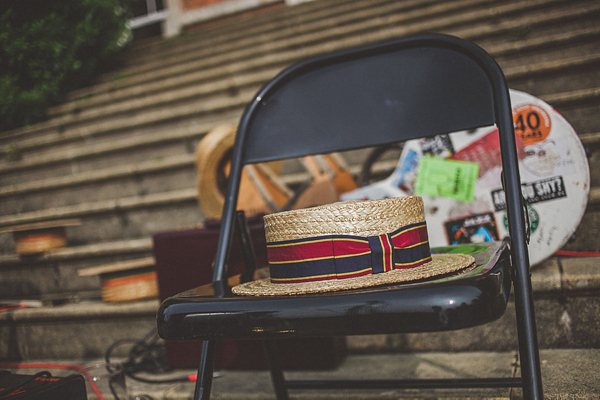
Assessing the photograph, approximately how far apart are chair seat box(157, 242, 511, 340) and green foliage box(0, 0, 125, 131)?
298cm

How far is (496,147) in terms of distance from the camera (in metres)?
1.40

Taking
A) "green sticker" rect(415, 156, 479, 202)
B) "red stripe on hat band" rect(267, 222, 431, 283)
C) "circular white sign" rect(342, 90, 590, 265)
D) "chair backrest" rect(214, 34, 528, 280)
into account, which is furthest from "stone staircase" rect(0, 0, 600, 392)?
"red stripe on hat band" rect(267, 222, 431, 283)

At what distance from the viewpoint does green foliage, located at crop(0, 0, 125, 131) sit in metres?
3.20

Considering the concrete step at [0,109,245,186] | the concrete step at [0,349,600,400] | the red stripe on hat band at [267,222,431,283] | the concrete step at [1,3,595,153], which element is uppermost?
the concrete step at [1,3,595,153]

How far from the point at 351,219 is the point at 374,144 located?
317 millimetres

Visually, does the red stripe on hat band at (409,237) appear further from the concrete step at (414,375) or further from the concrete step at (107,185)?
the concrete step at (107,185)

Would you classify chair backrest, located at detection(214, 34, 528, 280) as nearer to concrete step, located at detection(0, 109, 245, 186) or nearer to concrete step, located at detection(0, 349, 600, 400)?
concrete step, located at detection(0, 349, 600, 400)

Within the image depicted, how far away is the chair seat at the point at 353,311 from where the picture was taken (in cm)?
51

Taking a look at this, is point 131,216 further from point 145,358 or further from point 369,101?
point 369,101

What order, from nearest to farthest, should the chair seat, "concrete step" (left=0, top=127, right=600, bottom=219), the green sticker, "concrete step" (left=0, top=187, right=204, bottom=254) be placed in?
the chair seat
the green sticker
"concrete step" (left=0, top=187, right=204, bottom=254)
"concrete step" (left=0, top=127, right=600, bottom=219)

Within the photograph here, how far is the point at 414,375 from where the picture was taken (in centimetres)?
122

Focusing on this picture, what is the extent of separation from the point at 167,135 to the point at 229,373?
156 cm

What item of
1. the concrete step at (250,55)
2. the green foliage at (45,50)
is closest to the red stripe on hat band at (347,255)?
the concrete step at (250,55)

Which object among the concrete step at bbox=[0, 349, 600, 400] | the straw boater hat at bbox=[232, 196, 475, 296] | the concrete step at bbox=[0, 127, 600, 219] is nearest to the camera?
the straw boater hat at bbox=[232, 196, 475, 296]
